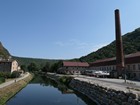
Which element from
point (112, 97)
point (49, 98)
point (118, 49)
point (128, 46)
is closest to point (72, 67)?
point (128, 46)

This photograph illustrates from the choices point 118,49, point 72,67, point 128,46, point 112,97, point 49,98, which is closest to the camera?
point 112,97

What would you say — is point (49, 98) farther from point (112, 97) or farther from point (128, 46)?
point (128, 46)

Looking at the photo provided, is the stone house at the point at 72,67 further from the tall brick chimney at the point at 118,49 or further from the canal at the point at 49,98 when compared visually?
the canal at the point at 49,98

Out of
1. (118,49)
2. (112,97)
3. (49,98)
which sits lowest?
(49,98)

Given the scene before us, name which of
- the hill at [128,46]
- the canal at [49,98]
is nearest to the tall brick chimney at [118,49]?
the canal at [49,98]

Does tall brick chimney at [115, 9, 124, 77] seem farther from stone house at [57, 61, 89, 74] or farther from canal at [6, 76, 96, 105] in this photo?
stone house at [57, 61, 89, 74]

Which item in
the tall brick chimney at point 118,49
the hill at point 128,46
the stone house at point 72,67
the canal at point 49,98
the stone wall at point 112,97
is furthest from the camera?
the hill at point 128,46

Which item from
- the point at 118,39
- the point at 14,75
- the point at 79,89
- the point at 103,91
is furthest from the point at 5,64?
the point at 103,91

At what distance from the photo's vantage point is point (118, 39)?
62.8m

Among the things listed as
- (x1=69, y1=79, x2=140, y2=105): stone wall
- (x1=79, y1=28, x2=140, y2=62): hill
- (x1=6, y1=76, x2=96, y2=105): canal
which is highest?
(x1=79, y1=28, x2=140, y2=62): hill

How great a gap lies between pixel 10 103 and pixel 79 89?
685 inches

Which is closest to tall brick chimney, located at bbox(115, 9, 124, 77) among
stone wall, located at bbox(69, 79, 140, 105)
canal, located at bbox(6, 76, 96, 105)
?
canal, located at bbox(6, 76, 96, 105)

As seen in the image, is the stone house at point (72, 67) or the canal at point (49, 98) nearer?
the canal at point (49, 98)

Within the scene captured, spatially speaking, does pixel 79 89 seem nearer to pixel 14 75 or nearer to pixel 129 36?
pixel 14 75
